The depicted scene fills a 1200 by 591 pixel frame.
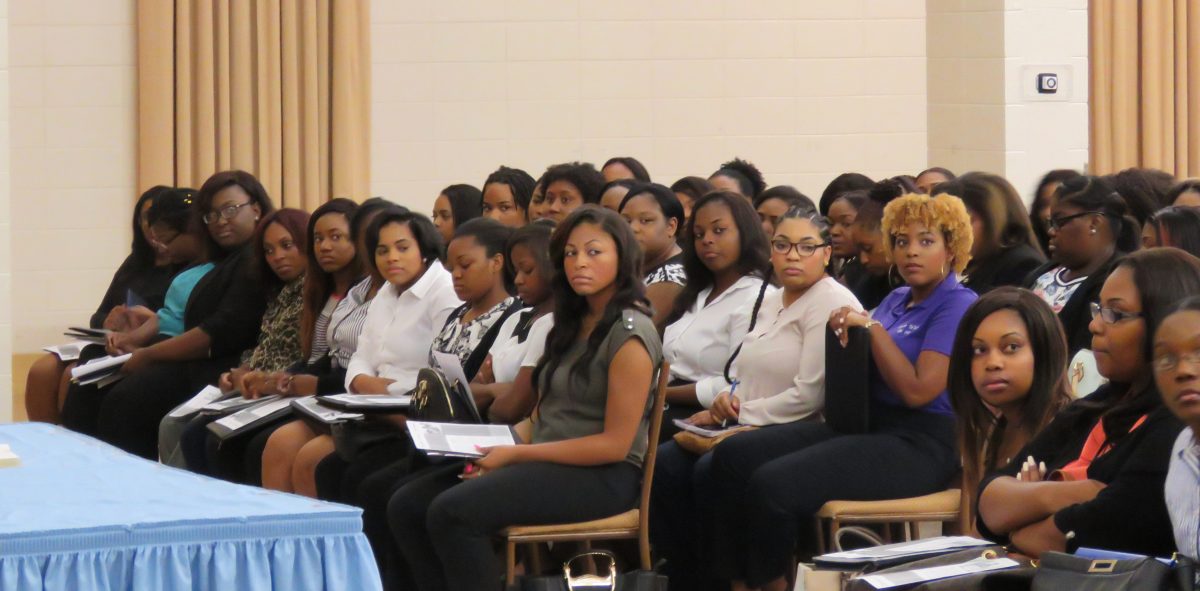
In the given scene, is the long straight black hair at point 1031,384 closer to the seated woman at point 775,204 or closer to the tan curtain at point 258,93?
the seated woman at point 775,204

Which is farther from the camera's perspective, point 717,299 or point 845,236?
point 845,236

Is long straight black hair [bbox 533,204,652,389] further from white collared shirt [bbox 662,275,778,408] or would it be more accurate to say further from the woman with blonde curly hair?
white collared shirt [bbox 662,275,778,408]

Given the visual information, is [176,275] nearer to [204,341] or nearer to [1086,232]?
[204,341]

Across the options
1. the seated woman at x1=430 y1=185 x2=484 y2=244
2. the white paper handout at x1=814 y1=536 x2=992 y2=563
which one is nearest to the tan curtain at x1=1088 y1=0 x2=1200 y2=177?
the seated woman at x1=430 y1=185 x2=484 y2=244

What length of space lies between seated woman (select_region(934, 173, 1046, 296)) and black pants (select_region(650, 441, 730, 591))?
945 mm

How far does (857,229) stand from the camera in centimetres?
464

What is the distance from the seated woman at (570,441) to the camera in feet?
12.1

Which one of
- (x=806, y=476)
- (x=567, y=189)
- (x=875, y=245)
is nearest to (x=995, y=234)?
(x=875, y=245)

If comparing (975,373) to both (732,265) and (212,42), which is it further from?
(212,42)

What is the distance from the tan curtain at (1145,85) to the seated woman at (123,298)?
4.06 metres

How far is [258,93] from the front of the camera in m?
7.90

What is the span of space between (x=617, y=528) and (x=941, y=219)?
1064mm

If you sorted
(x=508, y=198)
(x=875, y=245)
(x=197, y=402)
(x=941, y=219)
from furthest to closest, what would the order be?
(x=508, y=198) < (x=197, y=402) < (x=875, y=245) < (x=941, y=219)

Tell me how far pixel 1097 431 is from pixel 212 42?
19.0 feet
